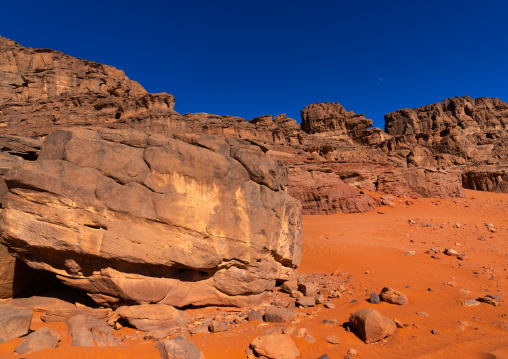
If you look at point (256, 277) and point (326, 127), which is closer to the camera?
point (256, 277)

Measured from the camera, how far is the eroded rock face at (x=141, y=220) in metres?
5.22

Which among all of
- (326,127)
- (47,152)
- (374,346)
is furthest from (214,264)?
(326,127)

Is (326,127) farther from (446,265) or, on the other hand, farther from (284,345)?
(284,345)

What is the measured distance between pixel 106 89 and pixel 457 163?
2449 inches

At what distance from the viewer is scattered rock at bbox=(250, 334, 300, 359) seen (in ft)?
13.8

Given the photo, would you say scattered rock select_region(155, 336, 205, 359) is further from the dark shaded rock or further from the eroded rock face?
the eroded rock face

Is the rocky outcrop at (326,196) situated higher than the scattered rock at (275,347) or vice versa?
the rocky outcrop at (326,196)

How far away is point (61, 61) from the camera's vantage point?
50594 mm

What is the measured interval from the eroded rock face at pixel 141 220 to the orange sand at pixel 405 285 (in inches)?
38.0

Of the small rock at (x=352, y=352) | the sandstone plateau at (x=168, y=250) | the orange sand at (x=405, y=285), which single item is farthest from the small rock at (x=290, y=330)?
the small rock at (x=352, y=352)

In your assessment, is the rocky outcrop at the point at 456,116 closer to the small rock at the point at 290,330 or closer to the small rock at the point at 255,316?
the small rock at the point at 255,316

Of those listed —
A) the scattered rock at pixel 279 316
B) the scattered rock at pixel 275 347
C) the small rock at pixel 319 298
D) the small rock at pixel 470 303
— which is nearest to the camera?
the scattered rock at pixel 275 347

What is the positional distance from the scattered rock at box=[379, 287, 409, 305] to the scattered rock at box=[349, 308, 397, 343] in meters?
1.55

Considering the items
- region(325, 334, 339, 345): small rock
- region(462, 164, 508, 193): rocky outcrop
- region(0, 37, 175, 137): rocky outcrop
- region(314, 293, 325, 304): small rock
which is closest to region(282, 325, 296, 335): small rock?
region(325, 334, 339, 345): small rock
